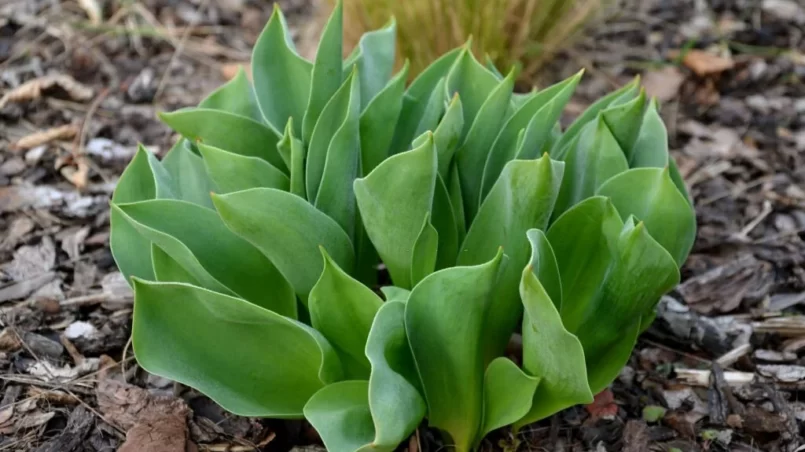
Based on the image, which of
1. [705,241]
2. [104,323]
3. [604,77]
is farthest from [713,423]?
[604,77]

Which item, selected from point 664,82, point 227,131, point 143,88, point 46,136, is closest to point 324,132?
point 227,131

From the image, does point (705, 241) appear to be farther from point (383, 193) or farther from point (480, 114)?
point (383, 193)

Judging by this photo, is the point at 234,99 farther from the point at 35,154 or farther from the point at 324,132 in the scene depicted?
the point at 35,154

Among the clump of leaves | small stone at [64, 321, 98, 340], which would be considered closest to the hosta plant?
small stone at [64, 321, 98, 340]

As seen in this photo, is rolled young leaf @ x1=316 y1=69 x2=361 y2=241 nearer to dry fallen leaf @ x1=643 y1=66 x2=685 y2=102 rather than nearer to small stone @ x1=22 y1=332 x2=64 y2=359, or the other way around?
small stone @ x1=22 y1=332 x2=64 y2=359

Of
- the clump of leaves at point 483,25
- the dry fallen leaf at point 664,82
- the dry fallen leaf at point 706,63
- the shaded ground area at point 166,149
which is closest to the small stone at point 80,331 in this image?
the shaded ground area at point 166,149

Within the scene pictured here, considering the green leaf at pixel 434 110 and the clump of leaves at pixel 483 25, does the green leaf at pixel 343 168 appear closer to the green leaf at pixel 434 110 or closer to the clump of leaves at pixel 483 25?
the green leaf at pixel 434 110
